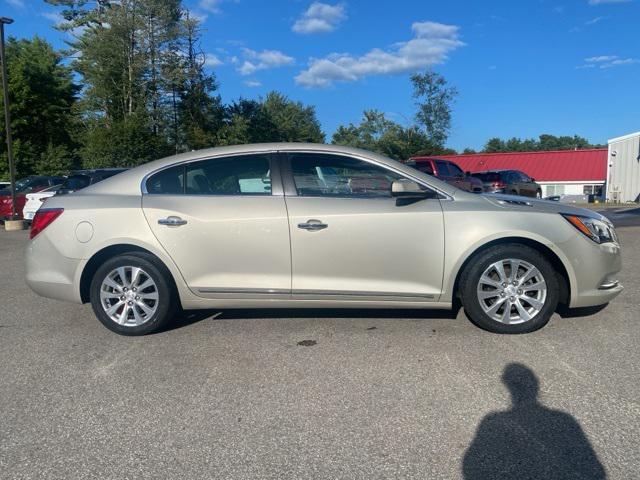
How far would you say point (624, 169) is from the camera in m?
32.8

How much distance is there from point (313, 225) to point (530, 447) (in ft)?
7.61

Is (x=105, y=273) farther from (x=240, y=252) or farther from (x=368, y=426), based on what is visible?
(x=368, y=426)

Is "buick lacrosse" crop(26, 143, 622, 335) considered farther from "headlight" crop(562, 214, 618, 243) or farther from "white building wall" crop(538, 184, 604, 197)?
"white building wall" crop(538, 184, 604, 197)

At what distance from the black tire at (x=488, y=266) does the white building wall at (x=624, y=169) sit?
3128cm

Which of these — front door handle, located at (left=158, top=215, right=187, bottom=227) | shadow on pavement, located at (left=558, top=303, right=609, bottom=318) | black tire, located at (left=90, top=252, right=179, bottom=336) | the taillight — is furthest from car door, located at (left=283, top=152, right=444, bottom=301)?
the taillight

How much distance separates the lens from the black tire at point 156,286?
4484 millimetres

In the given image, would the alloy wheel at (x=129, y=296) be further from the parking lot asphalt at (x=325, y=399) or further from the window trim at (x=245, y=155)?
the window trim at (x=245, y=155)

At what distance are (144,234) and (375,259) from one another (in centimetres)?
198

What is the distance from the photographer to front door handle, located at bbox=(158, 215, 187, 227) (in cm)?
441

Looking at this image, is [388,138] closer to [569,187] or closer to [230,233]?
[569,187]

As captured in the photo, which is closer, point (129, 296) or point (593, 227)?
point (593, 227)

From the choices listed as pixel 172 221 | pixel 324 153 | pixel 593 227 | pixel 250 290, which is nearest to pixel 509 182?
pixel 593 227

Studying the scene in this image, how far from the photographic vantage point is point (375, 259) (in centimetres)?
429

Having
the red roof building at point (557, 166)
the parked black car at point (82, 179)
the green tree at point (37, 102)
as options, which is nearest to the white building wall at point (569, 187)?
the red roof building at point (557, 166)
